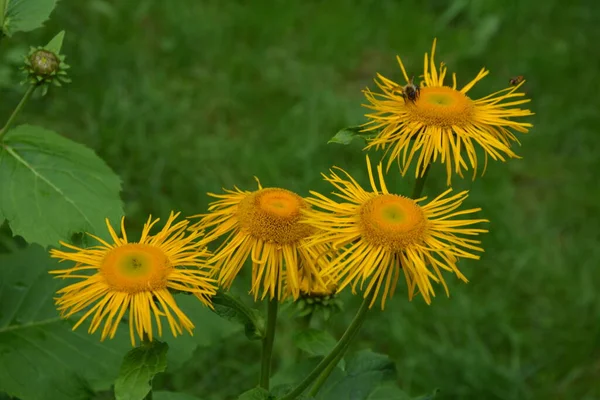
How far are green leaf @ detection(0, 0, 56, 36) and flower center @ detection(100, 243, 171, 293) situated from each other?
3.01ft

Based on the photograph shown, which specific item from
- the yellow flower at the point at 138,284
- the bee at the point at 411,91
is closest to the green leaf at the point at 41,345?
the yellow flower at the point at 138,284

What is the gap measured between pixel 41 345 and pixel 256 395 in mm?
1028

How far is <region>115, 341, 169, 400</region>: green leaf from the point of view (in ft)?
4.83

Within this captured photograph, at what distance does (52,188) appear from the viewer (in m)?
2.24

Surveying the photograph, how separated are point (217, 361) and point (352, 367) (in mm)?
1453

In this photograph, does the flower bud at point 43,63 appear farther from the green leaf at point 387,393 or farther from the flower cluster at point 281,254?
the green leaf at point 387,393

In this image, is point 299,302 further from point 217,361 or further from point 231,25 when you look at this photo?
point 231,25

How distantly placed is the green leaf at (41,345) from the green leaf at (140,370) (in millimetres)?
785

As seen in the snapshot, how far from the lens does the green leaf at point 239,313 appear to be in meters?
1.66

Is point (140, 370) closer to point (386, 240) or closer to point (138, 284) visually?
point (138, 284)

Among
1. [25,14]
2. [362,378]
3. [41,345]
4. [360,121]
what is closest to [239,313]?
[362,378]

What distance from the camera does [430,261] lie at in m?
1.53

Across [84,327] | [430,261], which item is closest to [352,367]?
[430,261]

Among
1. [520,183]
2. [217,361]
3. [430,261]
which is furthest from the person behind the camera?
[520,183]
